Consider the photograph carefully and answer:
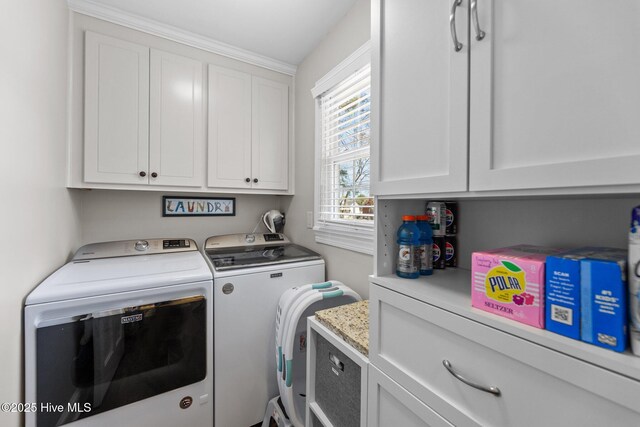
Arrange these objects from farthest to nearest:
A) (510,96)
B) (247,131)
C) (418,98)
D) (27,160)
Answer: (247,131) → (27,160) → (418,98) → (510,96)

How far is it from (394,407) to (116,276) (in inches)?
55.1

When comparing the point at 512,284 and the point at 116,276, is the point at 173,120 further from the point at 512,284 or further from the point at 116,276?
the point at 512,284

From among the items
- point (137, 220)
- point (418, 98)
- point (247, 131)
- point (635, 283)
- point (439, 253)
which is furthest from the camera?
point (247, 131)

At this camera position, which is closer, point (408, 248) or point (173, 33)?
point (408, 248)

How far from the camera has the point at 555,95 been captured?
47cm

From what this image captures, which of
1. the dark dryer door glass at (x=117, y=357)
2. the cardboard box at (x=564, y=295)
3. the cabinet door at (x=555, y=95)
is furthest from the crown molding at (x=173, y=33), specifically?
the cardboard box at (x=564, y=295)

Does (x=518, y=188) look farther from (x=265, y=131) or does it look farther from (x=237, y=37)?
(x=237, y=37)

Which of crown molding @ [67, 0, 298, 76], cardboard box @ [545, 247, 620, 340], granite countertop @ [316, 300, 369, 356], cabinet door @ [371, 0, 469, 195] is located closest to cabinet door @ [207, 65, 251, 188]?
crown molding @ [67, 0, 298, 76]

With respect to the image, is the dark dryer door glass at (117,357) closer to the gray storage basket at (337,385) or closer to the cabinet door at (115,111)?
the gray storage basket at (337,385)

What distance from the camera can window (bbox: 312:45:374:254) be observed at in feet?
4.95

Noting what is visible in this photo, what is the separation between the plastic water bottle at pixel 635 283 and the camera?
0.41 meters

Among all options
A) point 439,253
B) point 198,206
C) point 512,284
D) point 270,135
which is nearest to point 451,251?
point 439,253

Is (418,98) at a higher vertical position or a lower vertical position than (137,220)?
higher

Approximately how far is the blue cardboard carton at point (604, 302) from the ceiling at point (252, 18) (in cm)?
180
